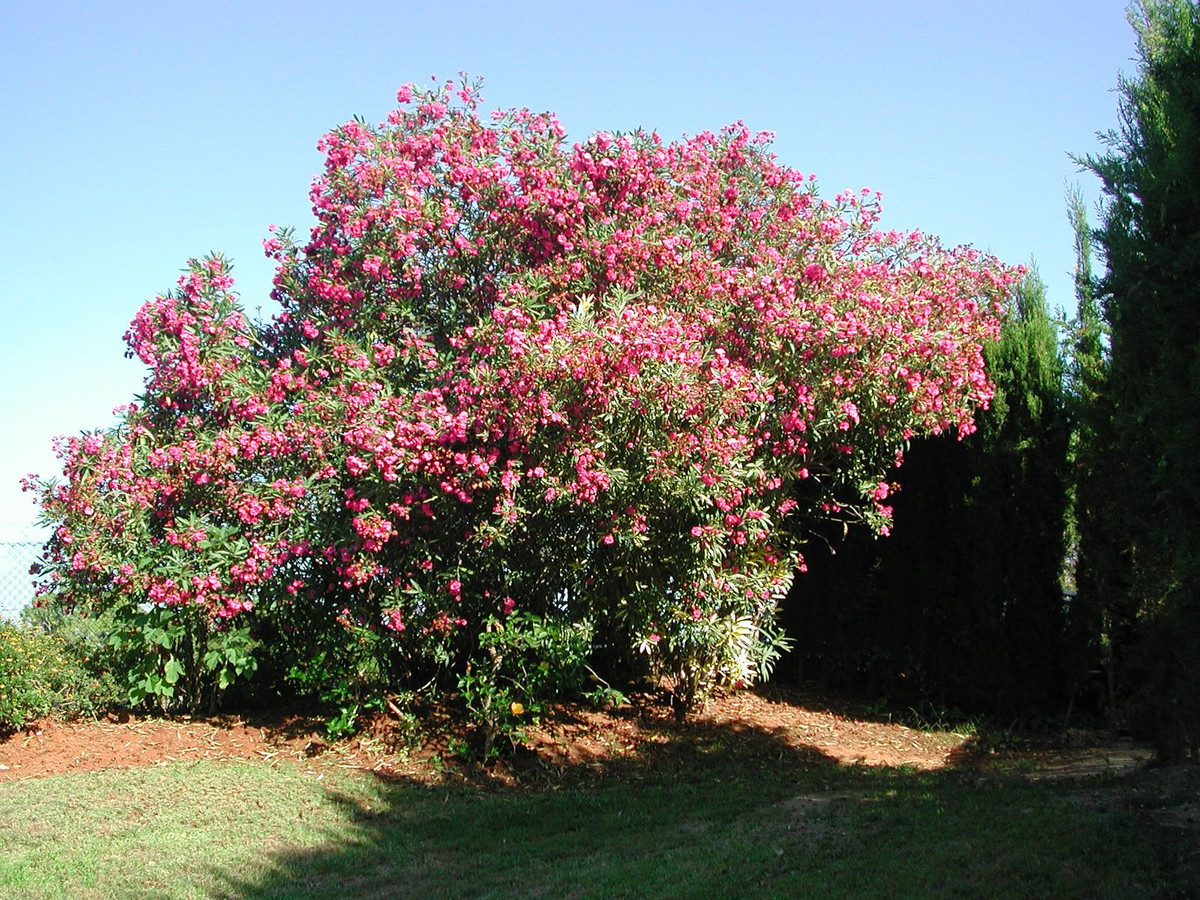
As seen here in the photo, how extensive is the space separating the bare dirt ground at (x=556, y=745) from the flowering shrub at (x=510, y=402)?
Answer: 1.74ft

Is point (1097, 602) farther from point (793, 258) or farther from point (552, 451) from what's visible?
point (552, 451)

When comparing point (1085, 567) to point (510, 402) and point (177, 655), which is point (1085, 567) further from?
point (177, 655)

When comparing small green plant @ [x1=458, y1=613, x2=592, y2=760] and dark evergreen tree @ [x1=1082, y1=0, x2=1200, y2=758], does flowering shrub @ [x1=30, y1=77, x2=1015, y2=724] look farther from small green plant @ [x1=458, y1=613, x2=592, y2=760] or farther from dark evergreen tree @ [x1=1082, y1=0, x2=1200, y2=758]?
dark evergreen tree @ [x1=1082, y1=0, x2=1200, y2=758]

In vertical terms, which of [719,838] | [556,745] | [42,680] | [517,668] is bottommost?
[719,838]

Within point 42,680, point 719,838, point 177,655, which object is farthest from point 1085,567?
point 42,680

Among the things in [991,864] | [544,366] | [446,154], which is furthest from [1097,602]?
[446,154]

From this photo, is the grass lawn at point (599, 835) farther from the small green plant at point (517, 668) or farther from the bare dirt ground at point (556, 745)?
the small green plant at point (517, 668)

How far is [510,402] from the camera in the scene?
21.5 feet

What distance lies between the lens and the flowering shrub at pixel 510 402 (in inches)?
263

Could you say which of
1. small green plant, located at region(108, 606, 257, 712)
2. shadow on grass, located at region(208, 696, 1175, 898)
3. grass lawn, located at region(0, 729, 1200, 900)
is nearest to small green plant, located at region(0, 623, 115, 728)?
small green plant, located at region(108, 606, 257, 712)

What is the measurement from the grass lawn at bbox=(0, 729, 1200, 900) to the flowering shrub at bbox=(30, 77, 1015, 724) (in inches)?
45.9

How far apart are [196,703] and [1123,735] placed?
23.5 ft

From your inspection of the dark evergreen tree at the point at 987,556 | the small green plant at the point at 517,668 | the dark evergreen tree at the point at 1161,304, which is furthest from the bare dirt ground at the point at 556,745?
the dark evergreen tree at the point at 1161,304

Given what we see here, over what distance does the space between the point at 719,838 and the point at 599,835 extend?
0.72m
